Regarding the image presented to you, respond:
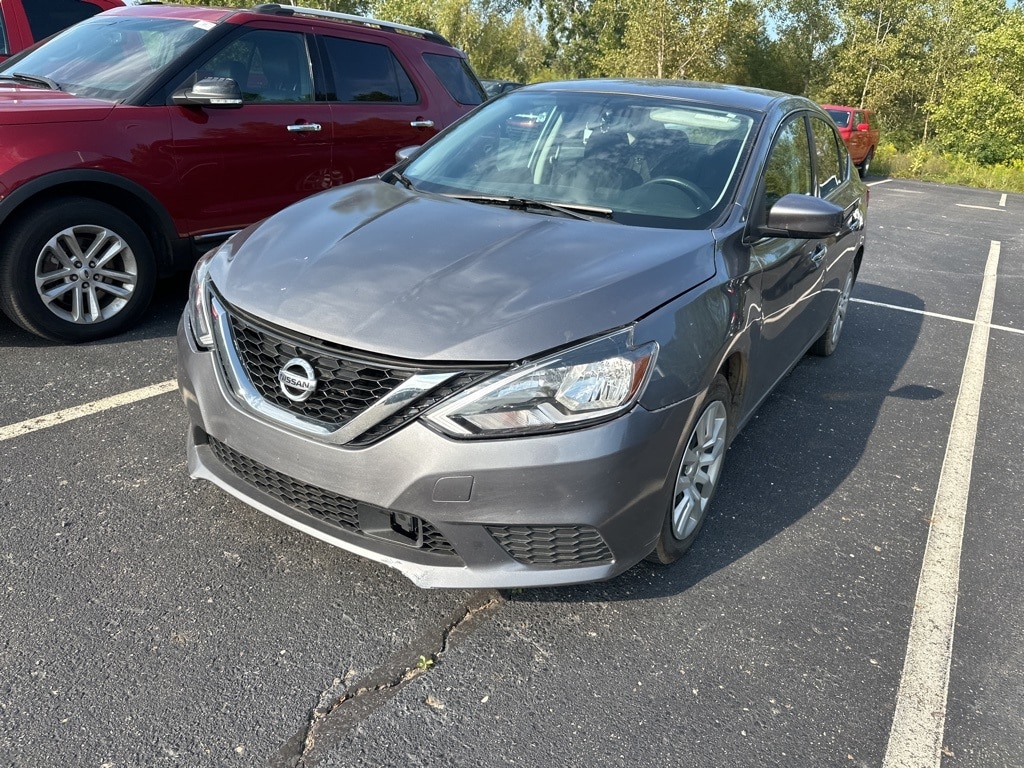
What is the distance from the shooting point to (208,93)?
4.57 m

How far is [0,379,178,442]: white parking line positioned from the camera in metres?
3.47

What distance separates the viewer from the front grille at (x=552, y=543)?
7.73 ft

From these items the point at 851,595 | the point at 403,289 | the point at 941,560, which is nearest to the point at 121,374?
the point at 403,289

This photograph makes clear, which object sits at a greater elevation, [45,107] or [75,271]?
[45,107]

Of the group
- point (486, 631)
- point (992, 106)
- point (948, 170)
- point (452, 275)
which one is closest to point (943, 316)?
point (452, 275)

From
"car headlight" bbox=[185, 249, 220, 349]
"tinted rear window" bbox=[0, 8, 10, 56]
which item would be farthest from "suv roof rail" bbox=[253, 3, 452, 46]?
"car headlight" bbox=[185, 249, 220, 349]

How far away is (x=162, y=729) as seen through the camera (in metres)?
2.06

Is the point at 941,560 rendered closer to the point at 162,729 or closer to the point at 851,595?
the point at 851,595

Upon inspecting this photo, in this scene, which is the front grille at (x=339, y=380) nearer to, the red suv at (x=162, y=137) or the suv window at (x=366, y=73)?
the red suv at (x=162, y=137)

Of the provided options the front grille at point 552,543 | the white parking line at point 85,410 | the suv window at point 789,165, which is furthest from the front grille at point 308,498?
the suv window at point 789,165

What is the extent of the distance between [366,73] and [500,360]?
4253mm

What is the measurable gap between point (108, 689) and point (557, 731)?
1.19 meters

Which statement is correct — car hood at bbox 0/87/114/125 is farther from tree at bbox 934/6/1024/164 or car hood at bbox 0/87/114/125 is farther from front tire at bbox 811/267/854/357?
tree at bbox 934/6/1024/164

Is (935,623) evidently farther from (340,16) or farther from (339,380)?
(340,16)
